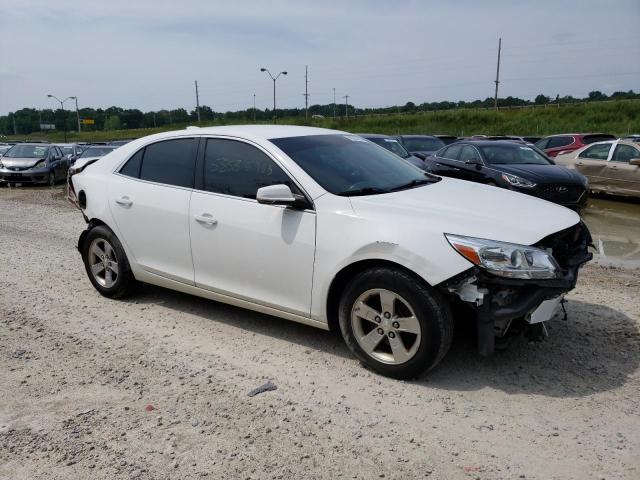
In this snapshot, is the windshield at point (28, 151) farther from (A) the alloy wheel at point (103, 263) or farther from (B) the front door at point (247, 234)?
(B) the front door at point (247, 234)

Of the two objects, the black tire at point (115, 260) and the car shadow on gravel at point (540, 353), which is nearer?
the car shadow on gravel at point (540, 353)

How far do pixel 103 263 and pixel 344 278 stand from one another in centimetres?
281

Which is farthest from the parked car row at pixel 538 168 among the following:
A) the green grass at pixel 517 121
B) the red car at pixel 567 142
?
the green grass at pixel 517 121

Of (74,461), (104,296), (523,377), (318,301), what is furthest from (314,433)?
(104,296)

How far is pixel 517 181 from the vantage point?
406 inches

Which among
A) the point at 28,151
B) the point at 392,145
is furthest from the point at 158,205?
the point at 28,151

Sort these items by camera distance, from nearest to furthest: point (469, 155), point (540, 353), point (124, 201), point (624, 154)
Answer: point (540, 353) < point (124, 201) < point (469, 155) < point (624, 154)

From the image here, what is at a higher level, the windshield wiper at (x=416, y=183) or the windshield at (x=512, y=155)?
the windshield wiper at (x=416, y=183)

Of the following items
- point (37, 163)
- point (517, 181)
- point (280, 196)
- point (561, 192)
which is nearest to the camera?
point (280, 196)

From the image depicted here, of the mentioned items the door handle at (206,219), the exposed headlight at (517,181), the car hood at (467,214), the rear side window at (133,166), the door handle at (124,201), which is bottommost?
the exposed headlight at (517,181)

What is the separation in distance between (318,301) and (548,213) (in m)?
1.77

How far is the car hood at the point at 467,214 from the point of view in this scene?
3461 millimetres

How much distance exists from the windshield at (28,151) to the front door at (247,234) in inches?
654

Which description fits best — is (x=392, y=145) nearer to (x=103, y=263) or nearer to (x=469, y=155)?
(x=469, y=155)
